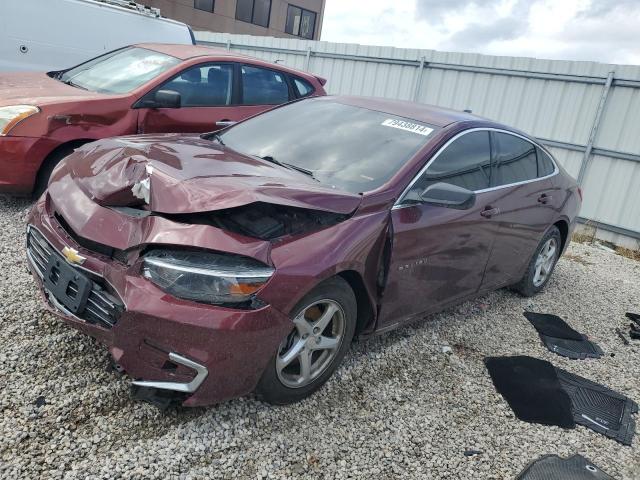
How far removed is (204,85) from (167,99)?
2.48 ft

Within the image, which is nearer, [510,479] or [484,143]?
[510,479]

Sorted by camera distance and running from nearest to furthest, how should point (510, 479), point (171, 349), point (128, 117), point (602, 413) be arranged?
point (171, 349) → point (510, 479) → point (602, 413) → point (128, 117)

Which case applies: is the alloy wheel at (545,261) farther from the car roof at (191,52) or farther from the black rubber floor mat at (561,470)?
the car roof at (191,52)

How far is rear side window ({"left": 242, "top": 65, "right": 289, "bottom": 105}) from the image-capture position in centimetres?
594

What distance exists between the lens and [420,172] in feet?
10.3

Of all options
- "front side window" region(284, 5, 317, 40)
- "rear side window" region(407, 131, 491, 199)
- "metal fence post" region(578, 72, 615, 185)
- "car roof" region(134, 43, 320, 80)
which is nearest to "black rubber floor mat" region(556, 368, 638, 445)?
"rear side window" region(407, 131, 491, 199)

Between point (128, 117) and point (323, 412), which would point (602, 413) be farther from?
point (128, 117)

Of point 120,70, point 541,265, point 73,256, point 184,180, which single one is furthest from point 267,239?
point 120,70

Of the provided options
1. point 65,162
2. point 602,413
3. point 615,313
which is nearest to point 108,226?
point 65,162

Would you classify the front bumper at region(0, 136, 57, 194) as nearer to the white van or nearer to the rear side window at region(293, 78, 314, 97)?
the rear side window at region(293, 78, 314, 97)

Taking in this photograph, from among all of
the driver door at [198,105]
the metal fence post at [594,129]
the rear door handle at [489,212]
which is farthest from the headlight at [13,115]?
the metal fence post at [594,129]

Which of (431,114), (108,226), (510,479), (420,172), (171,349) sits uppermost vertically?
(431,114)

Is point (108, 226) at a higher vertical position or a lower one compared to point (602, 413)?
higher

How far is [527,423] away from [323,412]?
127 centimetres
